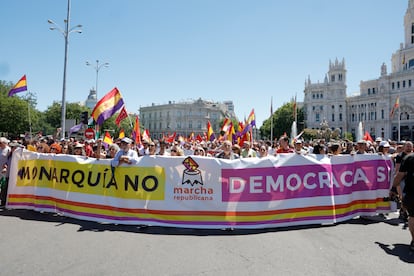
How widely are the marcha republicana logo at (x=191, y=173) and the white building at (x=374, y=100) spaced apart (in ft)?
298

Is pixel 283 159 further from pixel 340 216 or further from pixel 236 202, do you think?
pixel 340 216

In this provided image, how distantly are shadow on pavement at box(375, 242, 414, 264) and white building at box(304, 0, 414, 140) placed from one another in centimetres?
8995

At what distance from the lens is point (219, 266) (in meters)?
4.09

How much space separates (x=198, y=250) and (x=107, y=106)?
6.07 m

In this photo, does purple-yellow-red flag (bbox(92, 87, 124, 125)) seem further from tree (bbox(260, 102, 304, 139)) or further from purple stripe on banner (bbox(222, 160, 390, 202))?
tree (bbox(260, 102, 304, 139))

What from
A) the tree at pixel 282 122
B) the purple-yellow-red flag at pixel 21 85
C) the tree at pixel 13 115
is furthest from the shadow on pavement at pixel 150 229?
the tree at pixel 282 122

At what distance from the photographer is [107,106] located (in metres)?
9.20

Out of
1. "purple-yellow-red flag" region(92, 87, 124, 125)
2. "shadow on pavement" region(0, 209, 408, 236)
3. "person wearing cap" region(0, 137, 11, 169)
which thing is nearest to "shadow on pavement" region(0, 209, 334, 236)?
"shadow on pavement" region(0, 209, 408, 236)

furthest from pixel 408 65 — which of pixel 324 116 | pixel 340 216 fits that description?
pixel 340 216

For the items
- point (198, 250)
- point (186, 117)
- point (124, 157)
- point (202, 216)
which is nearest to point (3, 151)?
point (124, 157)

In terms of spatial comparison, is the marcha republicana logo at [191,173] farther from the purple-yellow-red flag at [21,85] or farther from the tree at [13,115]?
the tree at [13,115]

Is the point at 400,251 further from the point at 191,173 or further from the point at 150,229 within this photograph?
the point at 150,229

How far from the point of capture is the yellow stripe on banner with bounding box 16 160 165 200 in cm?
606

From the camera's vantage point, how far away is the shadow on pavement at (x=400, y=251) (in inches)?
177
